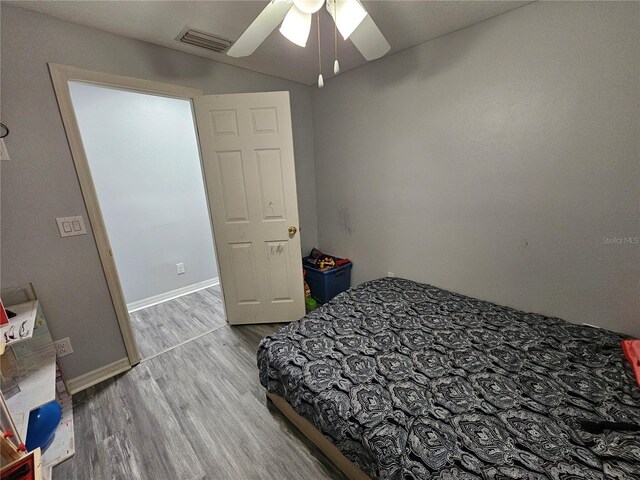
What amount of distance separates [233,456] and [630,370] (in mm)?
2001

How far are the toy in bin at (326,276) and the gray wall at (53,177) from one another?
69.3 inches

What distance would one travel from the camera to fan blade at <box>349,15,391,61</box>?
1276mm

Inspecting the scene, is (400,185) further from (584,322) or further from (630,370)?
(630,370)

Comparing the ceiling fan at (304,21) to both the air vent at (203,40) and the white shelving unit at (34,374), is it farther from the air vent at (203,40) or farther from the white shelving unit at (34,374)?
the white shelving unit at (34,374)

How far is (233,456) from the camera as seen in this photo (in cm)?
137

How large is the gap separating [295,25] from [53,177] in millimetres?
1730

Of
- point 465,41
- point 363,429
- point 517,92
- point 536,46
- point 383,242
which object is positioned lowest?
point 363,429

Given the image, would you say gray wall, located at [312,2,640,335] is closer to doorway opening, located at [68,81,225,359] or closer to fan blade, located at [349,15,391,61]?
fan blade, located at [349,15,391,61]

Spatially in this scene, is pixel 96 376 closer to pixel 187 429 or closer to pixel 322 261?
pixel 187 429

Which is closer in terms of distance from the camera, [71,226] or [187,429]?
[187,429]

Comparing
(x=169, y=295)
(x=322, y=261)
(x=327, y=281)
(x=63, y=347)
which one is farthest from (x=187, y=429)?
(x=169, y=295)

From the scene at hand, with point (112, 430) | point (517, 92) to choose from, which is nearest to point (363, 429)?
point (112, 430)

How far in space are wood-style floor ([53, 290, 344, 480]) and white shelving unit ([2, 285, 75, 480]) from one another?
62mm

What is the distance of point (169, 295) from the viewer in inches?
131
